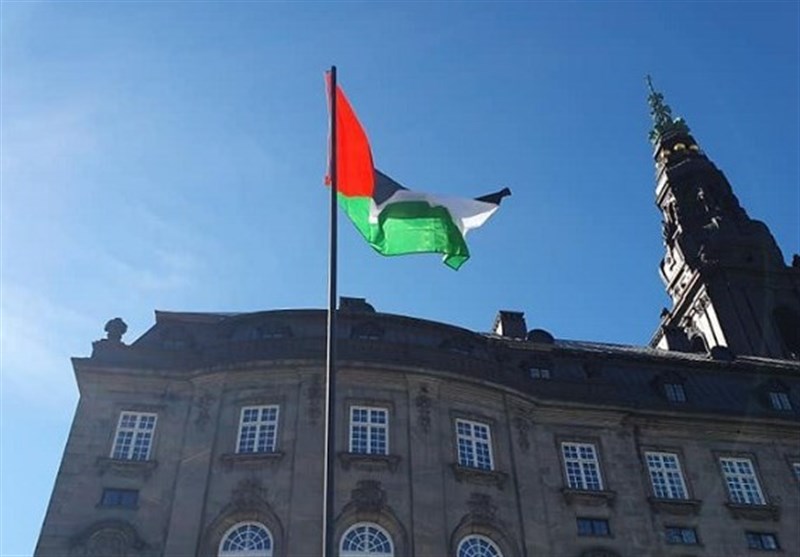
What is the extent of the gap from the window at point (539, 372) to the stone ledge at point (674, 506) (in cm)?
675

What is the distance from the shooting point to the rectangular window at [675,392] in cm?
3834

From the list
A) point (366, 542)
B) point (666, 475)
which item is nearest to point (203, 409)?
point (366, 542)

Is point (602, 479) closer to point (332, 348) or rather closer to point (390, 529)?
point (390, 529)

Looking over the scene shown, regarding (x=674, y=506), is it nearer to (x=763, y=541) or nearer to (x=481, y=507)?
(x=763, y=541)

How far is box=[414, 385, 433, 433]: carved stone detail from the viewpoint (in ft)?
106

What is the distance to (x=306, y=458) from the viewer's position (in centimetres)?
3062

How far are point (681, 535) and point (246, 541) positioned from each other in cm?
1608

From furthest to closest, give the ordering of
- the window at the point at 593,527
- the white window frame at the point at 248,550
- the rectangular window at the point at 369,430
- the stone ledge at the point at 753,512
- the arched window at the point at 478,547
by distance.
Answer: the stone ledge at the point at 753,512 → the window at the point at 593,527 → the rectangular window at the point at 369,430 → the arched window at the point at 478,547 → the white window frame at the point at 248,550

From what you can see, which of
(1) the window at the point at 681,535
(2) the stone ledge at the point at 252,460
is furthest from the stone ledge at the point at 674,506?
(2) the stone ledge at the point at 252,460

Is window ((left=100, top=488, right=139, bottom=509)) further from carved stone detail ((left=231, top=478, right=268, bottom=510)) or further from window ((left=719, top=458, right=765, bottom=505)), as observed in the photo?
window ((left=719, top=458, right=765, bottom=505))

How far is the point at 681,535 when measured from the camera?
32812mm

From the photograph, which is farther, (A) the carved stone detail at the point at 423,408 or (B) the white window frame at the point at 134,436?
(A) the carved stone detail at the point at 423,408

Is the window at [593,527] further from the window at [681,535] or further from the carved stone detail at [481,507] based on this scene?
the carved stone detail at [481,507]

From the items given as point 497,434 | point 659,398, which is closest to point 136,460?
point 497,434
